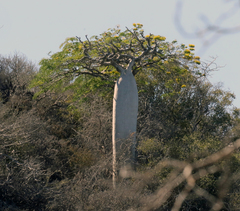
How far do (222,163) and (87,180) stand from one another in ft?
10.2

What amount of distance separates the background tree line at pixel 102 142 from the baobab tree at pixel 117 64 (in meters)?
0.38

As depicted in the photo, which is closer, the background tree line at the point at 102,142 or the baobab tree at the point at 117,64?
the background tree line at the point at 102,142

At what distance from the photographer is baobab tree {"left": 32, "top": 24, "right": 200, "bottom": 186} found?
379 inches

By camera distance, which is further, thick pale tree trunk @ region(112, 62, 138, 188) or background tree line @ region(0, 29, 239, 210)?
thick pale tree trunk @ region(112, 62, 138, 188)

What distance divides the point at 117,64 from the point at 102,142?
2486 millimetres

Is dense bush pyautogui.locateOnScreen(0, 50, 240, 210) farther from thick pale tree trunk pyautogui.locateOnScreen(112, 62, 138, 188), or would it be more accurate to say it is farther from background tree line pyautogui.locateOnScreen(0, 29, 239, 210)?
thick pale tree trunk pyautogui.locateOnScreen(112, 62, 138, 188)

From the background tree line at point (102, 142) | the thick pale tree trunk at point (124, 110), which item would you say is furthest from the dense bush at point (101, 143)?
the thick pale tree trunk at point (124, 110)

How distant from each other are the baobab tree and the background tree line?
381 mm

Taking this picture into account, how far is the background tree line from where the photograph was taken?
6418mm

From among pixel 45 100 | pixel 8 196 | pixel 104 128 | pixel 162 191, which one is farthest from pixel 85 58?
pixel 162 191

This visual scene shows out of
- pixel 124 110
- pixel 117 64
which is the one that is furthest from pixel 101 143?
pixel 117 64

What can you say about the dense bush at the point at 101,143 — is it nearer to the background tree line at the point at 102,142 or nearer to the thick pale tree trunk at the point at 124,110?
the background tree line at the point at 102,142

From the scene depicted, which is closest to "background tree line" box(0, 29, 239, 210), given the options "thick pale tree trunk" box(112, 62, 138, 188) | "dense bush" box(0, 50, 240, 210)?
"dense bush" box(0, 50, 240, 210)

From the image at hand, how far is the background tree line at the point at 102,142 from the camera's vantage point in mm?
6418
